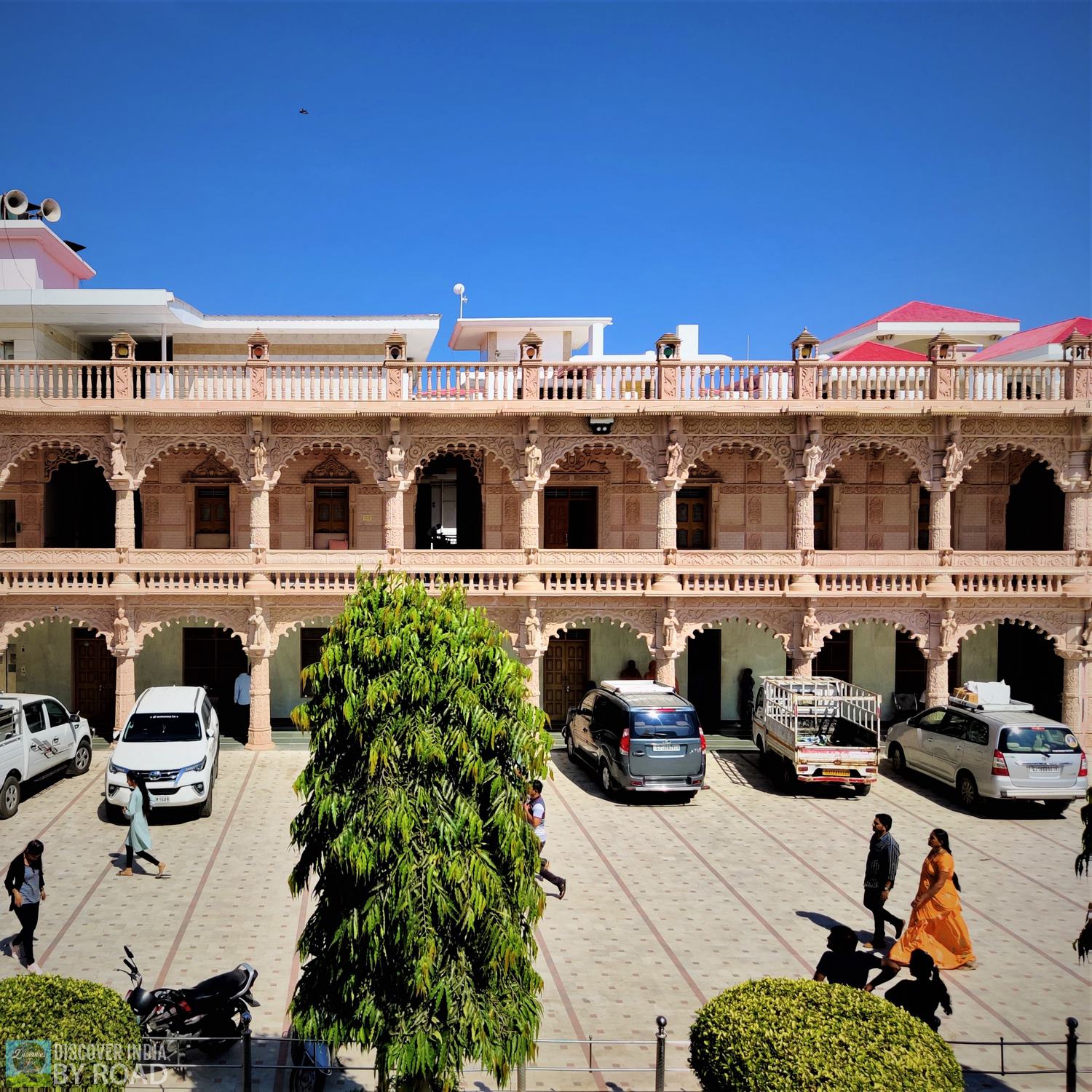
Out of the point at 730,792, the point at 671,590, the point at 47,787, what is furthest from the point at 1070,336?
the point at 47,787

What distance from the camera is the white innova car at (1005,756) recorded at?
51.4ft

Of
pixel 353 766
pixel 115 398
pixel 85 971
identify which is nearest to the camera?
pixel 353 766

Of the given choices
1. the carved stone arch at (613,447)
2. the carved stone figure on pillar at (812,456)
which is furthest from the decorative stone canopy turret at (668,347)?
the carved stone figure on pillar at (812,456)

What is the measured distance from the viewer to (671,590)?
20203mm

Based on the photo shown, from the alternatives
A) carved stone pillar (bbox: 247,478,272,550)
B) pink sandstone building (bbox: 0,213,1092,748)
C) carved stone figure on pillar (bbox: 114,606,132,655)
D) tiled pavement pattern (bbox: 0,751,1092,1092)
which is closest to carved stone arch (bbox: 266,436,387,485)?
pink sandstone building (bbox: 0,213,1092,748)

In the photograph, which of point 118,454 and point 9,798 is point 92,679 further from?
point 9,798

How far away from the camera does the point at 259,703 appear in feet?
65.5

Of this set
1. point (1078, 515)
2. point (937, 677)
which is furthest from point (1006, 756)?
point (1078, 515)

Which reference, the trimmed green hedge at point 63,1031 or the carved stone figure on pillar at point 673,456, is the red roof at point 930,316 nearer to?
the carved stone figure on pillar at point 673,456

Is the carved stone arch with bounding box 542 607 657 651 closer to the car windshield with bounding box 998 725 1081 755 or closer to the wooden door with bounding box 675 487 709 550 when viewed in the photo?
the wooden door with bounding box 675 487 709 550

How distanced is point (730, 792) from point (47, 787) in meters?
12.6

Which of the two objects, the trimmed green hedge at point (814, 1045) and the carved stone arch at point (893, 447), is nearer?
the trimmed green hedge at point (814, 1045)

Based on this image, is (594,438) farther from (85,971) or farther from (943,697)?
(85,971)

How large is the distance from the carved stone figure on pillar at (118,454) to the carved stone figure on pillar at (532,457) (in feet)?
27.8
